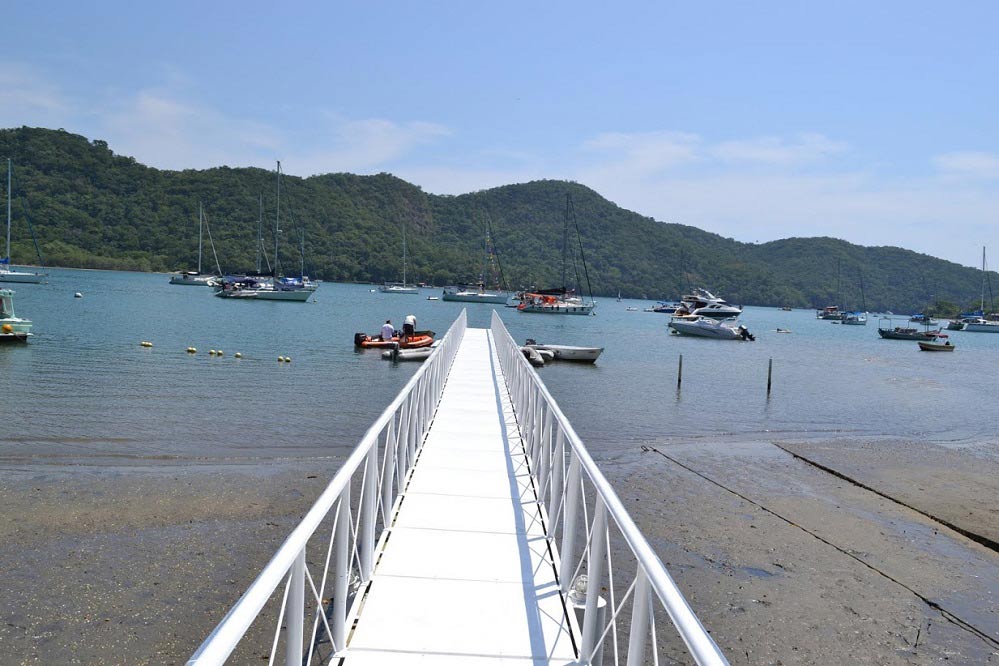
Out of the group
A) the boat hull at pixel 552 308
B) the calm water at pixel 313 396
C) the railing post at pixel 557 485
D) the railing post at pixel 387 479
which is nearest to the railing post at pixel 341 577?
the railing post at pixel 387 479

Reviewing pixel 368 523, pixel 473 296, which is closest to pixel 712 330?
pixel 473 296

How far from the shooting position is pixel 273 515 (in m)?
10.5

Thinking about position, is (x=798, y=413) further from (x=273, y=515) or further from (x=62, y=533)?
(x=62, y=533)

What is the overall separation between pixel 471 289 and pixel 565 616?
425 feet

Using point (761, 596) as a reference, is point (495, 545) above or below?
above

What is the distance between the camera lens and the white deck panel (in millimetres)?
4441

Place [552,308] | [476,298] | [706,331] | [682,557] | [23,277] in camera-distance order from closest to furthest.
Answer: [682,557], [706,331], [23,277], [552,308], [476,298]

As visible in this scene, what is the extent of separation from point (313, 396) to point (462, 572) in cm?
1786

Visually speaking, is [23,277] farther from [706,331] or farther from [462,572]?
[462,572]

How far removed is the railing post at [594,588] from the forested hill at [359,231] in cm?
12096

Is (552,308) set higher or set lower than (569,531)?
higher

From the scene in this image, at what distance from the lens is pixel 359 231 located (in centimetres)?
16562

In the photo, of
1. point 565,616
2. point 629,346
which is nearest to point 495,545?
point 565,616

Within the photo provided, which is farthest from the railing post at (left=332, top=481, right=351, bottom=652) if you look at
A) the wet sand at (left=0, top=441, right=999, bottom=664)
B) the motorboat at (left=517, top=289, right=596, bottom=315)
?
the motorboat at (left=517, top=289, right=596, bottom=315)
